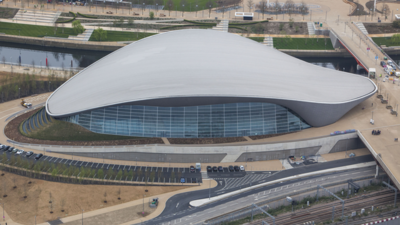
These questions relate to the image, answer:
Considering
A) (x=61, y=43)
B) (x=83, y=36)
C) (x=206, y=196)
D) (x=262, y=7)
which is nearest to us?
(x=206, y=196)

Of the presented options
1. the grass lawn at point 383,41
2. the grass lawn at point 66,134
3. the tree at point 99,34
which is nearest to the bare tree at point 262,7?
the grass lawn at point 383,41

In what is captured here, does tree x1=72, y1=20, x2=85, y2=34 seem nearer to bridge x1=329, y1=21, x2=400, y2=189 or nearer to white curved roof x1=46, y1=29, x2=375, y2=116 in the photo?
white curved roof x1=46, y1=29, x2=375, y2=116

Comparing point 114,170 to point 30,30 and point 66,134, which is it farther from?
point 30,30

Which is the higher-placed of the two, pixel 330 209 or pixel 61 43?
pixel 61 43

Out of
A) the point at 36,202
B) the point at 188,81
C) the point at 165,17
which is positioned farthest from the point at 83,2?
the point at 36,202

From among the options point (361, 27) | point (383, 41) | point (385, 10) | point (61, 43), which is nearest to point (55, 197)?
point (61, 43)

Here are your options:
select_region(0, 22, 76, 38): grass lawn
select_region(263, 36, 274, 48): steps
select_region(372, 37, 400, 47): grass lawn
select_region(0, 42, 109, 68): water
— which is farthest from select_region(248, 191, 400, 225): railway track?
select_region(0, 22, 76, 38): grass lawn

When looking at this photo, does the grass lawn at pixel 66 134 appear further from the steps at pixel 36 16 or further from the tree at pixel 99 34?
the steps at pixel 36 16

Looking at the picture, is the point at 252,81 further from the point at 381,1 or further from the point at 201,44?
the point at 381,1
